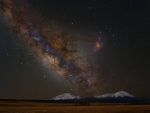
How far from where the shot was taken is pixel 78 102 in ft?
190

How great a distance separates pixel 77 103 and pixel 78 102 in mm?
2061

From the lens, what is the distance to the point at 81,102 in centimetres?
5778

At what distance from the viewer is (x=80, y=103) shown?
57781 mm

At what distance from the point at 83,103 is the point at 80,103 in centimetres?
79

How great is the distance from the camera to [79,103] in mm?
59031

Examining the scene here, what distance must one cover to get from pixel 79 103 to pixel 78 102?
1.17 metres

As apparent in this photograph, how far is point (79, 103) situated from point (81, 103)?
155 cm

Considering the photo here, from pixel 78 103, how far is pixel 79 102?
272cm

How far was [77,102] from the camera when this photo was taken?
57594 mm

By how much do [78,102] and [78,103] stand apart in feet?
9.32

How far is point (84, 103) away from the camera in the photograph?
58156mm

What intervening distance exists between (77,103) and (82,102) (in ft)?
7.82

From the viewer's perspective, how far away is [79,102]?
5812cm

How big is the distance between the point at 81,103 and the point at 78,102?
0.88 meters
